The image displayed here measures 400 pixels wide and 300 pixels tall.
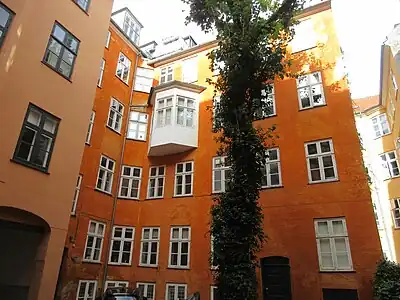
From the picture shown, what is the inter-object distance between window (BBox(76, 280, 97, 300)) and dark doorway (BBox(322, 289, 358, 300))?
1041 centimetres

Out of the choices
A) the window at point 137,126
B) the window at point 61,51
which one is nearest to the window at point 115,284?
the window at point 137,126

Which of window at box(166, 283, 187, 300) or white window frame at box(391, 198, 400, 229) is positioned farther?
white window frame at box(391, 198, 400, 229)

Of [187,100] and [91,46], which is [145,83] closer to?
[187,100]

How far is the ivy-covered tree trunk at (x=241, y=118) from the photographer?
10250 mm

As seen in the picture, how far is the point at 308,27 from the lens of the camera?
16828 millimetres

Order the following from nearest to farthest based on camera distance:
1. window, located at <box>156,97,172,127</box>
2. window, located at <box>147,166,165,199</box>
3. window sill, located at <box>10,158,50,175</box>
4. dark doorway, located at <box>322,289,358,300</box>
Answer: window sill, located at <box>10,158,50,175</box>
dark doorway, located at <box>322,289,358,300</box>
window, located at <box>147,166,165,199</box>
window, located at <box>156,97,172,127</box>

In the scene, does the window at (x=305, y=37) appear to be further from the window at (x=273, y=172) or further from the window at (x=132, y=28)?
the window at (x=132, y=28)

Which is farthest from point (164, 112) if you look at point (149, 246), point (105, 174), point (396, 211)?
point (396, 211)

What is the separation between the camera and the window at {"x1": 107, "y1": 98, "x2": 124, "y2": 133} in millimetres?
17938

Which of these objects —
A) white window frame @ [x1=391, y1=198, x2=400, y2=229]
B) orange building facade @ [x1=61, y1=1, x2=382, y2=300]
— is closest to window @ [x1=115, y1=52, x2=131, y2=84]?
orange building facade @ [x1=61, y1=1, x2=382, y2=300]

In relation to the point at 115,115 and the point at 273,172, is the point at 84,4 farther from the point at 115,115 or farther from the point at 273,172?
the point at 273,172

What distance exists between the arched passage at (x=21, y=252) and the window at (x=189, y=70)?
1308cm

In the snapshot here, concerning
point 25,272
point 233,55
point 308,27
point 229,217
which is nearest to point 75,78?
point 233,55

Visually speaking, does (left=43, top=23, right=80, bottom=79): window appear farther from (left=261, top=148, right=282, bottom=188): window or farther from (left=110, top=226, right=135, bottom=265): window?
(left=261, top=148, right=282, bottom=188): window
